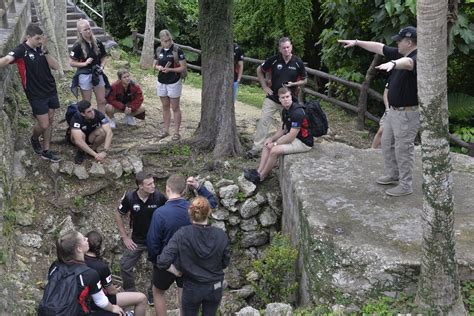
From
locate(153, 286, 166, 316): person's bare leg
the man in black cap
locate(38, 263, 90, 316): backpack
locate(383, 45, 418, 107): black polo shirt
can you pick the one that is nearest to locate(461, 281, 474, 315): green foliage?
the man in black cap

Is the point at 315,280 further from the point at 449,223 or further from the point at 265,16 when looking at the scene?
the point at 265,16

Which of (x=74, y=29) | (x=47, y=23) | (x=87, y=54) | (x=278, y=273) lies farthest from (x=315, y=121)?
(x=74, y=29)

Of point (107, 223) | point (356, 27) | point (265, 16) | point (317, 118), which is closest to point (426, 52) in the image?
point (317, 118)

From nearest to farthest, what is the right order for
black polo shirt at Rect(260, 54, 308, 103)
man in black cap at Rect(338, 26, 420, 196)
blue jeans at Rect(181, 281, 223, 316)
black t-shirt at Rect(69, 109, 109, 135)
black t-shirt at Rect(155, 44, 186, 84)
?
blue jeans at Rect(181, 281, 223, 316)
man in black cap at Rect(338, 26, 420, 196)
black t-shirt at Rect(69, 109, 109, 135)
black polo shirt at Rect(260, 54, 308, 103)
black t-shirt at Rect(155, 44, 186, 84)

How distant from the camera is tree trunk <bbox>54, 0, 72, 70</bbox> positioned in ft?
39.7

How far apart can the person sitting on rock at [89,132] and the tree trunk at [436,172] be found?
4637 millimetres

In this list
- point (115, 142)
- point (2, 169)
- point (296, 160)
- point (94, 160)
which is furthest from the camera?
point (115, 142)

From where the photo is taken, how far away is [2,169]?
6.95 m

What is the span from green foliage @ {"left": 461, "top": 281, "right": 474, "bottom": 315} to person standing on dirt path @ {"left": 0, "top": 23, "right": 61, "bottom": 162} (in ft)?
18.0

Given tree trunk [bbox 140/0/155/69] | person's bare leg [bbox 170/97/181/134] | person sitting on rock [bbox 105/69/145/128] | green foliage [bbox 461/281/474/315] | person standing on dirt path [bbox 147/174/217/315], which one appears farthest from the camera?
tree trunk [bbox 140/0/155/69]

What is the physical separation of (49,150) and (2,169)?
4.70 ft

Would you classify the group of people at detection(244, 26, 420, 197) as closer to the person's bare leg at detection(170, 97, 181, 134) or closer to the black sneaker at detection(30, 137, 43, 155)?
the person's bare leg at detection(170, 97, 181, 134)

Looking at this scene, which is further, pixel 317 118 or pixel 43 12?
pixel 43 12

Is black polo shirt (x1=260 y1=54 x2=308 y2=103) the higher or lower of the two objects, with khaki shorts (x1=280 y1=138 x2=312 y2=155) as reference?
higher
